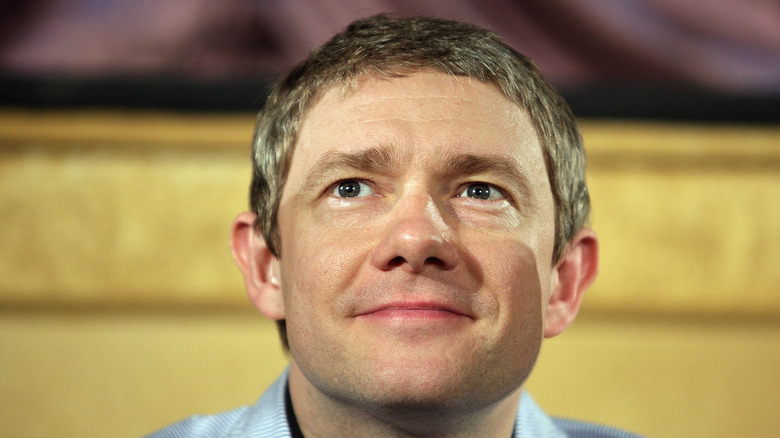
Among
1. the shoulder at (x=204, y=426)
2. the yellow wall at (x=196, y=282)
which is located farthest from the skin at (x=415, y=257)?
the yellow wall at (x=196, y=282)

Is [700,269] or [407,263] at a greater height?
[407,263]

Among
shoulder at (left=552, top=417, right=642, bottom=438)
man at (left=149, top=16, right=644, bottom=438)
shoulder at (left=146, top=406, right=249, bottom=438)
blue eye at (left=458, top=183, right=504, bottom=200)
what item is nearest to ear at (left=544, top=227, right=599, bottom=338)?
man at (left=149, top=16, right=644, bottom=438)

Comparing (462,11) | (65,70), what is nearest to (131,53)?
(65,70)

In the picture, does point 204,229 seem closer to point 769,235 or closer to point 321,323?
point 321,323

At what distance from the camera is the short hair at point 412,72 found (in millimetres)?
655


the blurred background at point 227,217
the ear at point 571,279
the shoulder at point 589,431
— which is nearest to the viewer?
the ear at point 571,279

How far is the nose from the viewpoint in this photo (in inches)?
22.1

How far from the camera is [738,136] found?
41.5 inches

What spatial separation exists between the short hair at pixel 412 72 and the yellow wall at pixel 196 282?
34cm

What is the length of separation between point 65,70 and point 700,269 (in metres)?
0.85

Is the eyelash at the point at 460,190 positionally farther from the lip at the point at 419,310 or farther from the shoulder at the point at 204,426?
the shoulder at the point at 204,426

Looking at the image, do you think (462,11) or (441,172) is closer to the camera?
(441,172)

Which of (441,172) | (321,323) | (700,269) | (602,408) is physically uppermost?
(441,172)

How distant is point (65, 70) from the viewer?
3.47 ft
